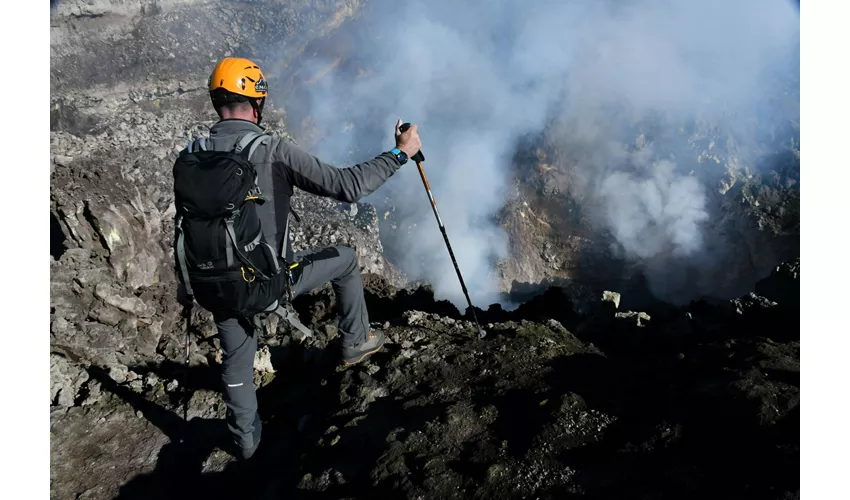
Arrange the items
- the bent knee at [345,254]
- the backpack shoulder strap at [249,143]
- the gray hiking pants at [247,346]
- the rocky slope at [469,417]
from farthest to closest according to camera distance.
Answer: the bent knee at [345,254] < the gray hiking pants at [247,346] < the backpack shoulder strap at [249,143] < the rocky slope at [469,417]

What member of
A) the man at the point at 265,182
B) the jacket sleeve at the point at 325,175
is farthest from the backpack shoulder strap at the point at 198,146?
the jacket sleeve at the point at 325,175

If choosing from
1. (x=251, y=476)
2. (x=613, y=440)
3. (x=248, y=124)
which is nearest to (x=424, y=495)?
(x=613, y=440)

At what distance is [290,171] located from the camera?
3.24 m

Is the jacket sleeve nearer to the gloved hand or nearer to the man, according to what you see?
the man

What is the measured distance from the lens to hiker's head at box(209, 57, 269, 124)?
323 cm

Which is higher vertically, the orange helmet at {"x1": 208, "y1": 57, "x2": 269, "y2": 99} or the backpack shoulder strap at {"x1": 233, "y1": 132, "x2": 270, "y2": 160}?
the orange helmet at {"x1": 208, "y1": 57, "x2": 269, "y2": 99}

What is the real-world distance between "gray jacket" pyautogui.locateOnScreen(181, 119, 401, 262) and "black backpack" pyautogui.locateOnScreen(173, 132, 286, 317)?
75mm

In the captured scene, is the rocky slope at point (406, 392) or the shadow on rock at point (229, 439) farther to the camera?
the shadow on rock at point (229, 439)

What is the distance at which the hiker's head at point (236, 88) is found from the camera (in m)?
3.23

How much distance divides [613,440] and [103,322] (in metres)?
6.07

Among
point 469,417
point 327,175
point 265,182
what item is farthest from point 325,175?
point 469,417

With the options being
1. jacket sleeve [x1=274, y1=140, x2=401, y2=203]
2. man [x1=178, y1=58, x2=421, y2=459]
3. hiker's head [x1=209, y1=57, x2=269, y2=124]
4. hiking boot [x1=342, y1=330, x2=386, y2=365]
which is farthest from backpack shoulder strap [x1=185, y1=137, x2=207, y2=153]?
hiking boot [x1=342, y1=330, x2=386, y2=365]

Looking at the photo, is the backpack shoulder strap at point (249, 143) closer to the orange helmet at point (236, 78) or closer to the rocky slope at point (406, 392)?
the orange helmet at point (236, 78)

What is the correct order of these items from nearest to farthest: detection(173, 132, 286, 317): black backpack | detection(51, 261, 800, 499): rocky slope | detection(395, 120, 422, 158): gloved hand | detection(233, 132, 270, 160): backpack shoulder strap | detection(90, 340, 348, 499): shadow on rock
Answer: detection(51, 261, 800, 499): rocky slope < detection(173, 132, 286, 317): black backpack < detection(233, 132, 270, 160): backpack shoulder strap < detection(395, 120, 422, 158): gloved hand < detection(90, 340, 348, 499): shadow on rock
